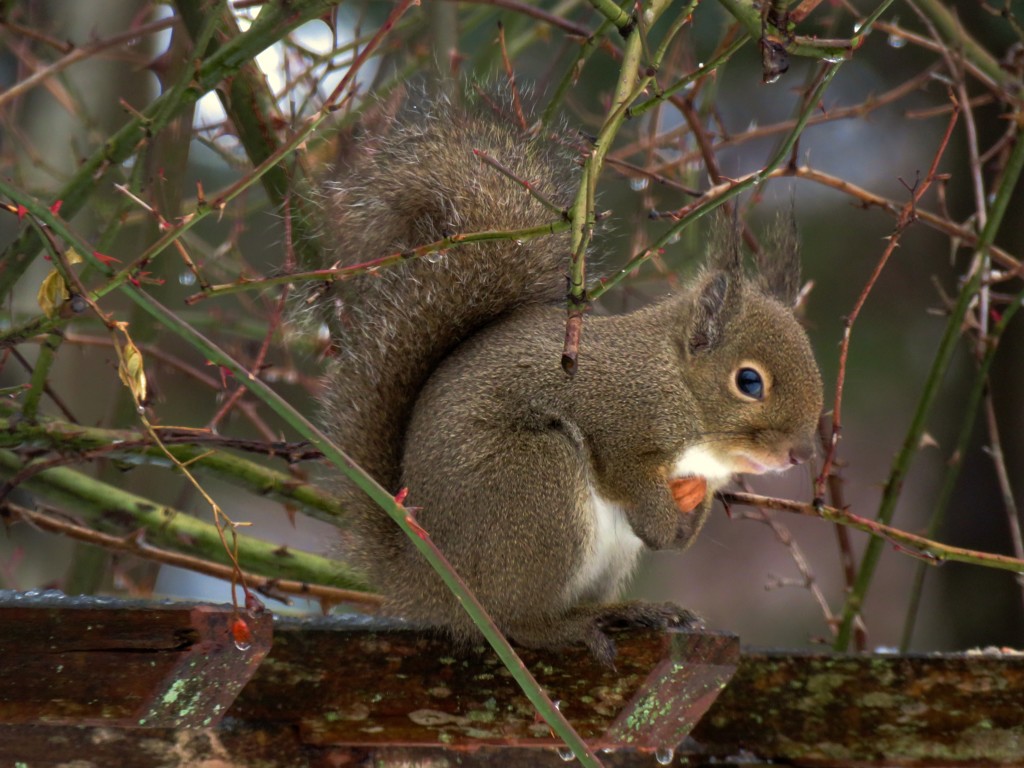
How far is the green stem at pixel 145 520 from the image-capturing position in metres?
1.72

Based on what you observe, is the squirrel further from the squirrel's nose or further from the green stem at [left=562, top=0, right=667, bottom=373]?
the green stem at [left=562, top=0, right=667, bottom=373]

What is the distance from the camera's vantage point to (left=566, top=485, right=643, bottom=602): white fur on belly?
5.07 ft

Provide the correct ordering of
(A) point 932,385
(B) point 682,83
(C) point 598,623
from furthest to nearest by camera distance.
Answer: (A) point 932,385 < (C) point 598,623 < (B) point 682,83

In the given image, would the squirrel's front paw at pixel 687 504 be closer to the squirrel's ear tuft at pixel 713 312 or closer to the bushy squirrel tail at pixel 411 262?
the squirrel's ear tuft at pixel 713 312

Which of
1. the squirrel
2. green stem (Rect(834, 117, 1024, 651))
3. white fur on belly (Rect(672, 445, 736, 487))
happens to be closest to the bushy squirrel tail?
the squirrel

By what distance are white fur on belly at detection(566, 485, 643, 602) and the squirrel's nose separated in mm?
258

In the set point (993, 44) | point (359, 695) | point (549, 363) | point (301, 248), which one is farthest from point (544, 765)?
point (993, 44)

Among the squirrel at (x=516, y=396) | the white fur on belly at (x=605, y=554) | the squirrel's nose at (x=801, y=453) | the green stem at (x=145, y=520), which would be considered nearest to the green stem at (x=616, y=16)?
the squirrel at (x=516, y=396)

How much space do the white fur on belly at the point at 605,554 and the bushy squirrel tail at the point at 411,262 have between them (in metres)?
0.25

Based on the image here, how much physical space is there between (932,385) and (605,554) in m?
0.53

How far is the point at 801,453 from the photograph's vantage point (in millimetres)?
1730

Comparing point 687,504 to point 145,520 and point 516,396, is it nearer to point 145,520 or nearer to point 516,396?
point 516,396

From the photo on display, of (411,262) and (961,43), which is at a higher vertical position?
(961,43)

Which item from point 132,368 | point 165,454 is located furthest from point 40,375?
point 132,368
